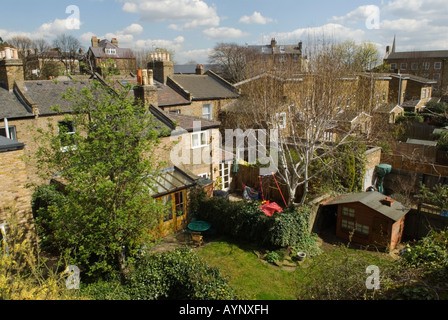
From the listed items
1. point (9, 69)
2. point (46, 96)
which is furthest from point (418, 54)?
point (9, 69)

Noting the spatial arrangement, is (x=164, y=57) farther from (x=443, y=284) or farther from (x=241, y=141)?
(x=443, y=284)

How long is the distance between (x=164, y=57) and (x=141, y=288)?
2389 centimetres

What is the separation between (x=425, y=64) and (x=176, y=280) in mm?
69981

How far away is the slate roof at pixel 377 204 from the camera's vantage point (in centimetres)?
1459

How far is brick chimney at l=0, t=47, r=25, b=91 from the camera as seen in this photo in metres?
18.8

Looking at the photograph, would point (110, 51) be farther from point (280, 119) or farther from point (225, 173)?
point (225, 173)

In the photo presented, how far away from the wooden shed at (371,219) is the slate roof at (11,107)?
58.5ft

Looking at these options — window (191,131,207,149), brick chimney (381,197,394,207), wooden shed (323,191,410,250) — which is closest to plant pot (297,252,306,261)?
wooden shed (323,191,410,250)

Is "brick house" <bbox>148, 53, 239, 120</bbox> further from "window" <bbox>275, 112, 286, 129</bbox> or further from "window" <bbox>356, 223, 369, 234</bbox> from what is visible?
"window" <bbox>356, 223, 369, 234</bbox>

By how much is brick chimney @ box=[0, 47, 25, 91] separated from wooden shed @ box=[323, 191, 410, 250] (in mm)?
19980

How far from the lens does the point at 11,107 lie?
18031 mm

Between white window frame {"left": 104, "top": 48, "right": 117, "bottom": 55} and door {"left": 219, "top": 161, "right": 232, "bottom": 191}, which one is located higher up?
white window frame {"left": 104, "top": 48, "right": 117, "bottom": 55}

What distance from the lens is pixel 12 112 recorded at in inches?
698
